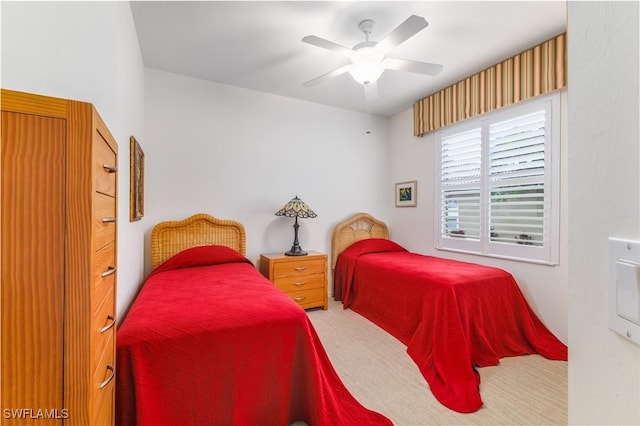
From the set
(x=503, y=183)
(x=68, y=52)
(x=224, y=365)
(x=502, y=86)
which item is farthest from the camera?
(x=503, y=183)

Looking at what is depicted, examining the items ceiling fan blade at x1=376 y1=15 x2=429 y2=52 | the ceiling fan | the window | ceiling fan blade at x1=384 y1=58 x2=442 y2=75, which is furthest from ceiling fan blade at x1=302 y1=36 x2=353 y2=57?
the window

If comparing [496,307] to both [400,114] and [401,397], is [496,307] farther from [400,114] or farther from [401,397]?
[400,114]

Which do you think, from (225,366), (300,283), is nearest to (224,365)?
(225,366)

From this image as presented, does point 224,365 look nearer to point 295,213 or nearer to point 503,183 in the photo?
point 295,213

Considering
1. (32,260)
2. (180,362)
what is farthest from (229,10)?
(180,362)

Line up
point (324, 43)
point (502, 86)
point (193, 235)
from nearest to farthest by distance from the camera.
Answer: point (324, 43), point (502, 86), point (193, 235)

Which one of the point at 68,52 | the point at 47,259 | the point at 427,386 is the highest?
the point at 68,52

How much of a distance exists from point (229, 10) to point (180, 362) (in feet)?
7.32

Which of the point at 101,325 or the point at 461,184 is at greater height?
the point at 461,184

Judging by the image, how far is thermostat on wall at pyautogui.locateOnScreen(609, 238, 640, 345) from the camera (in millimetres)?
357

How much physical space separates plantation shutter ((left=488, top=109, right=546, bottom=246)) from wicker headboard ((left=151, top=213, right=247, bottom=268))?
2.72 meters

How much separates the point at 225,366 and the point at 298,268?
1725mm

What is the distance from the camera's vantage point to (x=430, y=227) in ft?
11.8

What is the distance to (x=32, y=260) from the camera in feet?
2.04
